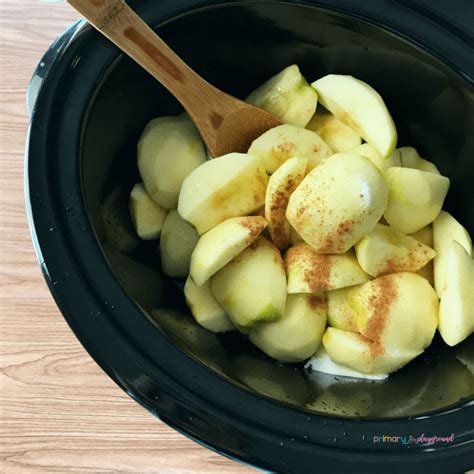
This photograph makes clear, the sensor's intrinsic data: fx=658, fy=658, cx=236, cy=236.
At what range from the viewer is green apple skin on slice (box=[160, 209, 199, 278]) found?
0.89 meters

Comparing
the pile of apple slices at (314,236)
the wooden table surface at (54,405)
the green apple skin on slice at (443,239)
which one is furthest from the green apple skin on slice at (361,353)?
the wooden table surface at (54,405)

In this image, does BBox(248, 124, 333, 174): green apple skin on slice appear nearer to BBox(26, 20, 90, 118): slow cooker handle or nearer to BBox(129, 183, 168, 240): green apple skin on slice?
BBox(129, 183, 168, 240): green apple skin on slice

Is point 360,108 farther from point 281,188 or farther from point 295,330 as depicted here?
point 295,330

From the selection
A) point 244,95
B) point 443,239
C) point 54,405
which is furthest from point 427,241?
point 54,405

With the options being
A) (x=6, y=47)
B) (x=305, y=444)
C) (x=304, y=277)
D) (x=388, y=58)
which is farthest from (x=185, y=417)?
(x=6, y=47)

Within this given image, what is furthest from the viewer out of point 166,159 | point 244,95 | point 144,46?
point 244,95

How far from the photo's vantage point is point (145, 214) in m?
0.90

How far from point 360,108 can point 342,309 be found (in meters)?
0.28

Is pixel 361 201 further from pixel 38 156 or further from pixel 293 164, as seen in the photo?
pixel 38 156

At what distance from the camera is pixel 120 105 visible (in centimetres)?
86

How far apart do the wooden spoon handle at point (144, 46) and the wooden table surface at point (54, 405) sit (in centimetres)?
33

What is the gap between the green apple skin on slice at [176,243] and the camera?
889mm

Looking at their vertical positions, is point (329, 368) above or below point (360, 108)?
below

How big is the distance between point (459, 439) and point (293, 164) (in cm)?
37
